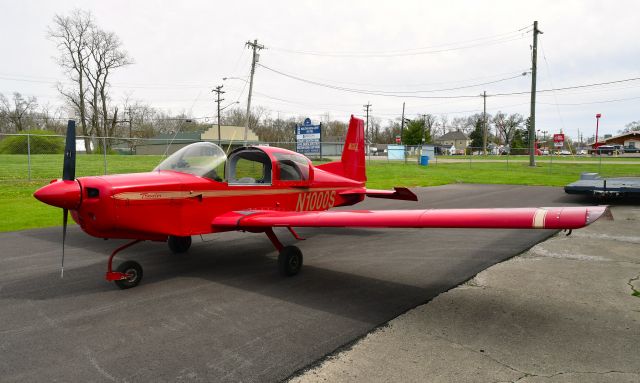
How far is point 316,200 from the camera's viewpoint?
768 centimetres

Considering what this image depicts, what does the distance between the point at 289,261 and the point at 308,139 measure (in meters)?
25.7

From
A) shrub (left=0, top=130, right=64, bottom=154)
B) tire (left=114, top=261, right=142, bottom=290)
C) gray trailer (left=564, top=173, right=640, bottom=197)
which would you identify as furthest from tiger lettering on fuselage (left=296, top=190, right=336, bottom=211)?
shrub (left=0, top=130, right=64, bottom=154)

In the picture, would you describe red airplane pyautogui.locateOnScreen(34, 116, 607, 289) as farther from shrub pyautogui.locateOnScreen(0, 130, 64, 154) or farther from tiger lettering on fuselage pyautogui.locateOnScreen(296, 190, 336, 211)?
shrub pyautogui.locateOnScreen(0, 130, 64, 154)

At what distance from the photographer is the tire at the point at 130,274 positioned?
5035mm

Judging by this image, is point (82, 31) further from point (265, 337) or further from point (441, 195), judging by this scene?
point (265, 337)

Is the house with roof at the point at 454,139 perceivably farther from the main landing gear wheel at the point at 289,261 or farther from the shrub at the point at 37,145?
the main landing gear wheel at the point at 289,261

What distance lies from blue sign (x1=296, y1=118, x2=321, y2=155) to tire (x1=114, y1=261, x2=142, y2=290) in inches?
981

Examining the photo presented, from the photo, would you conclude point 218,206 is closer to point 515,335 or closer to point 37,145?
point 515,335

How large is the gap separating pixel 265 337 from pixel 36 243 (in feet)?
20.5

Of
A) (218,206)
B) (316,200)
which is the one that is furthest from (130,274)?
(316,200)

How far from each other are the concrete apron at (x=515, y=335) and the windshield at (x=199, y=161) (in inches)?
133

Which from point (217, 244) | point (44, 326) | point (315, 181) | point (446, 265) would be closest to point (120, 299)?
point (44, 326)

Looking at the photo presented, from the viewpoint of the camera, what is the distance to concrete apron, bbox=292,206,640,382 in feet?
10.1

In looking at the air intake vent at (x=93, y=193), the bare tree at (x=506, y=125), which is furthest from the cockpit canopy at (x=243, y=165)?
the bare tree at (x=506, y=125)
